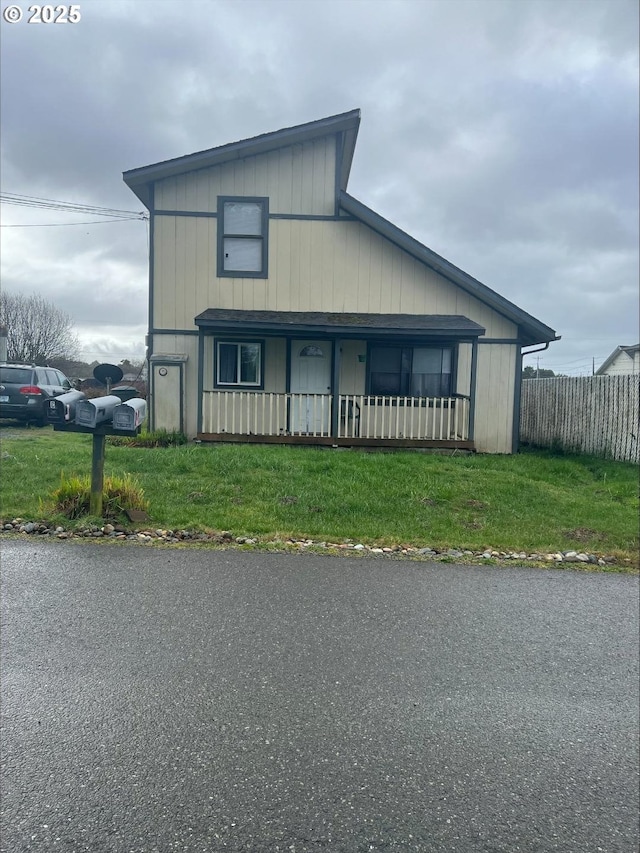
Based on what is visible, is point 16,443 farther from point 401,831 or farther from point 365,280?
point 401,831

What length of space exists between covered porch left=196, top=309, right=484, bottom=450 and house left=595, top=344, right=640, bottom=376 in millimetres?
26694

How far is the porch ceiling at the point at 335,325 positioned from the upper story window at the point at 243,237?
1.11 metres

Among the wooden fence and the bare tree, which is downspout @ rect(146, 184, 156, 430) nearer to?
the bare tree

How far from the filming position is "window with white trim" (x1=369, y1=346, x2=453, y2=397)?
13.9m

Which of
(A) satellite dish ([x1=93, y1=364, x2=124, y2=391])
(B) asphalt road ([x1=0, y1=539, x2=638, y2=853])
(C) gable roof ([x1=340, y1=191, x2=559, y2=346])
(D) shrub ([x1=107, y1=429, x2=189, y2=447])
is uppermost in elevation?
(C) gable roof ([x1=340, y1=191, x2=559, y2=346])

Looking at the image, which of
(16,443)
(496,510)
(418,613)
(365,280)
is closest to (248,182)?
(365,280)

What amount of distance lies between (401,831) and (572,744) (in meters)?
1.14

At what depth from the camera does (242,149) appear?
42.6 ft

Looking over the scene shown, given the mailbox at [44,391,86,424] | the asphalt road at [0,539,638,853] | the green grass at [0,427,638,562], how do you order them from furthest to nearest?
the green grass at [0,427,638,562]
the mailbox at [44,391,86,424]
the asphalt road at [0,539,638,853]

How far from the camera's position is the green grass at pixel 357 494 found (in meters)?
6.48

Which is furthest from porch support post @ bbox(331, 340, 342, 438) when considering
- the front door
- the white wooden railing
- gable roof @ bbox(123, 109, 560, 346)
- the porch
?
gable roof @ bbox(123, 109, 560, 346)

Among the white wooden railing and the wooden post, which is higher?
the white wooden railing

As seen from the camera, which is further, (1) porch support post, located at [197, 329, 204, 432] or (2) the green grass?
(1) porch support post, located at [197, 329, 204, 432]

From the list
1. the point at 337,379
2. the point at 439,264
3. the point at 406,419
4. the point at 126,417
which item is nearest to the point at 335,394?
the point at 337,379
